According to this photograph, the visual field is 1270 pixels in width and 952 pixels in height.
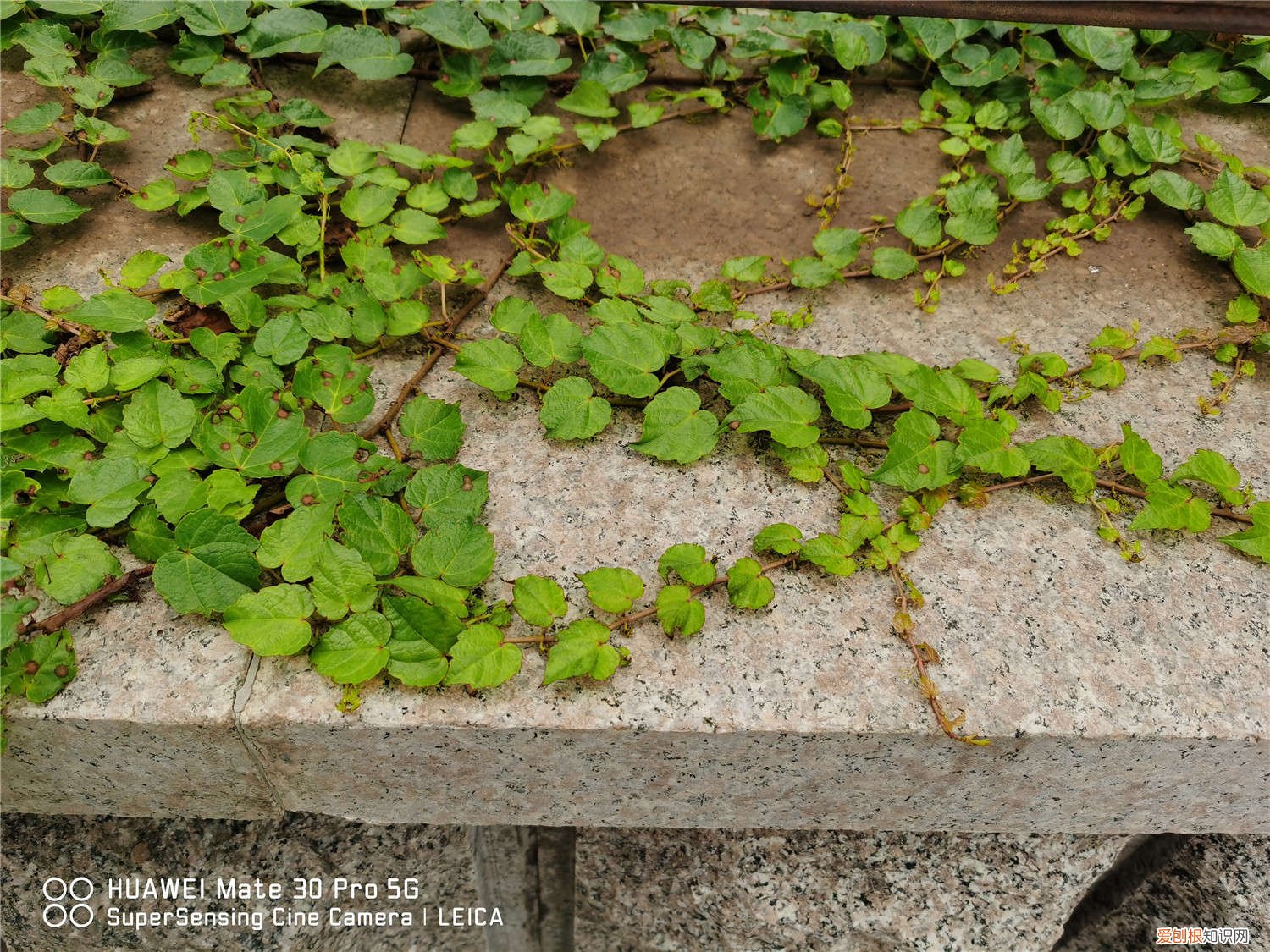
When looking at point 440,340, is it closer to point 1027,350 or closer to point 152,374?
point 152,374

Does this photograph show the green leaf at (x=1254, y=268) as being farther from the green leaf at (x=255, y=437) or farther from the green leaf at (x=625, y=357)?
the green leaf at (x=255, y=437)

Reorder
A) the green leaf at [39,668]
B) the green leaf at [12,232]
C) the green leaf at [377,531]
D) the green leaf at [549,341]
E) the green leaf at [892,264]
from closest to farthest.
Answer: the green leaf at [39,668]
the green leaf at [377,531]
the green leaf at [549,341]
the green leaf at [12,232]
the green leaf at [892,264]

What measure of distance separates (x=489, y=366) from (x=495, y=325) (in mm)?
101

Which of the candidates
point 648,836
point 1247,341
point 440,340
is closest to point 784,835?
point 648,836

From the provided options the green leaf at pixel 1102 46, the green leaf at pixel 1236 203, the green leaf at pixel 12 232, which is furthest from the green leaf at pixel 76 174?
the green leaf at pixel 1236 203

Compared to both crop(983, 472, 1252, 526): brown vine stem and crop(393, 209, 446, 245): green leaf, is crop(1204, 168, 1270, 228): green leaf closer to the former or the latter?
crop(983, 472, 1252, 526): brown vine stem

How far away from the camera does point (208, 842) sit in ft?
5.13

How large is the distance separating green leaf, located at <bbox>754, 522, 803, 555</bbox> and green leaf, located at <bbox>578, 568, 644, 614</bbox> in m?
0.19

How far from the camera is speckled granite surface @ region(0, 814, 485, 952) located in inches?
59.3

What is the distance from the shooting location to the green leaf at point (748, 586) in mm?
1183

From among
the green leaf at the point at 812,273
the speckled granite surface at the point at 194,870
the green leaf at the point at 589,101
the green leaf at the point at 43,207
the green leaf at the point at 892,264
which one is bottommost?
the speckled granite surface at the point at 194,870

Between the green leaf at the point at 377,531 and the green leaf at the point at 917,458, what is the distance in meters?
0.69

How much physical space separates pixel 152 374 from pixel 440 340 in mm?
442

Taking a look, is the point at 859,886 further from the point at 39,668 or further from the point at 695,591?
the point at 39,668
